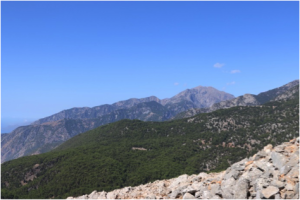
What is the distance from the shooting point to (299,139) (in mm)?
27750

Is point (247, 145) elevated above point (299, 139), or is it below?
below

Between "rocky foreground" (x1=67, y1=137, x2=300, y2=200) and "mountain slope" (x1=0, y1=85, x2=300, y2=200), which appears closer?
"rocky foreground" (x1=67, y1=137, x2=300, y2=200)

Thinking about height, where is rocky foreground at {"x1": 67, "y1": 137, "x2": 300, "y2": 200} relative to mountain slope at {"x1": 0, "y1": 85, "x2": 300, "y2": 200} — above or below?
above

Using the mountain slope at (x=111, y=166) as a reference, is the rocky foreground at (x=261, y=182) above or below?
above

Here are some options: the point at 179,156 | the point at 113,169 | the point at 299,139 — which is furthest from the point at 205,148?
the point at 299,139

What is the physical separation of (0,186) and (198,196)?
175 meters

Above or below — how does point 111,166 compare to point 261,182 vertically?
below

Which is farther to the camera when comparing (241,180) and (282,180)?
(241,180)

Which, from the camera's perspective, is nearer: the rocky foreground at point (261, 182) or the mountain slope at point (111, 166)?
the rocky foreground at point (261, 182)

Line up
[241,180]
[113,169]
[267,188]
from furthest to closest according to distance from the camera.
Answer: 1. [113,169]
2. [241,180]
3. [267,188]

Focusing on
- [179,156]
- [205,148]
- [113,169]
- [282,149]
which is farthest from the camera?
[205,148]

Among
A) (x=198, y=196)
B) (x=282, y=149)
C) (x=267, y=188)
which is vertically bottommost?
(x=198, y=196)

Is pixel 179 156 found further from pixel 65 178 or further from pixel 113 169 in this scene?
pixel 65 178

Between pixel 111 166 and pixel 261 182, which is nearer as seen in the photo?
pixel 261 182
